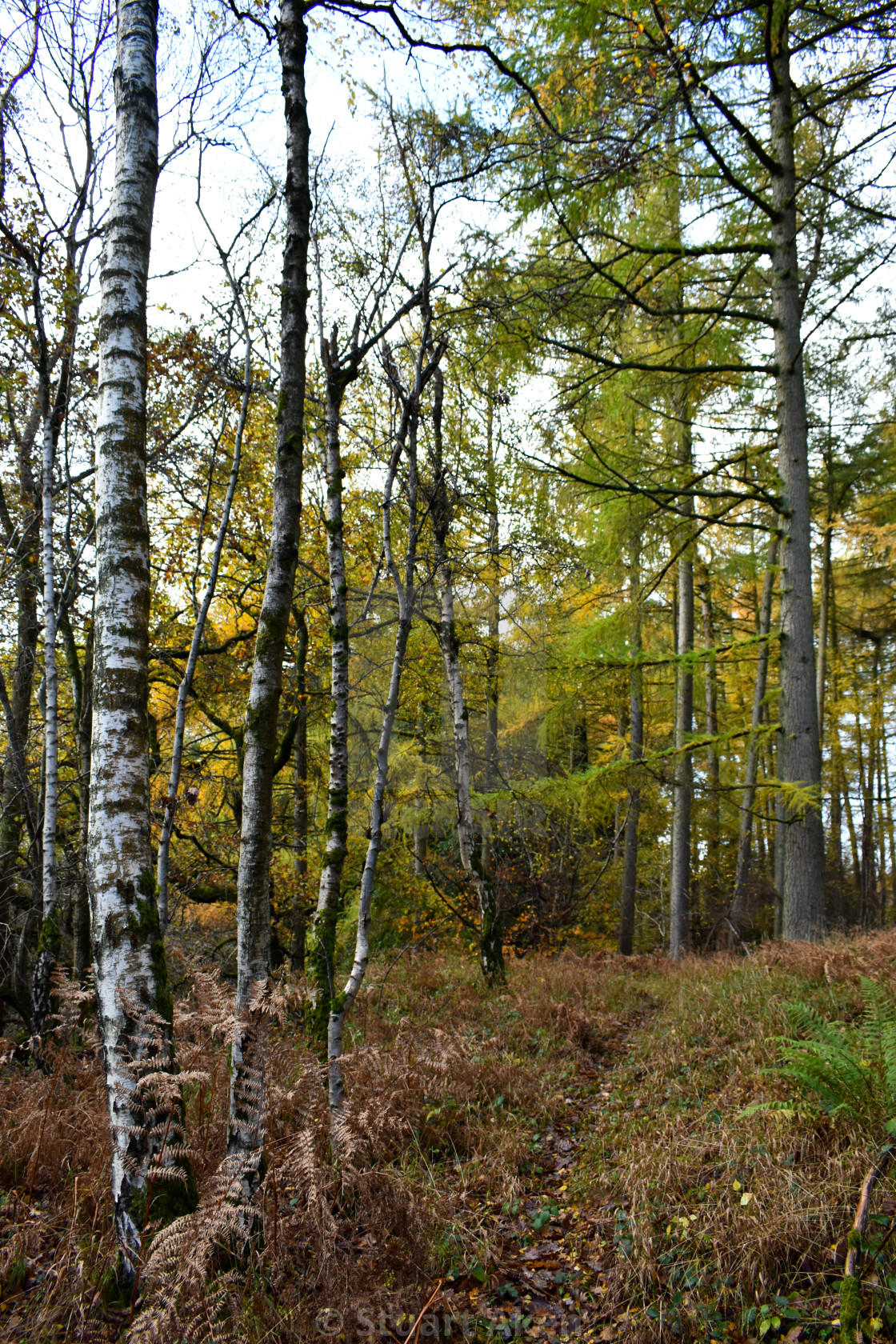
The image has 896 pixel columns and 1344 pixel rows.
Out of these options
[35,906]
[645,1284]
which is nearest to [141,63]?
[645,1284]

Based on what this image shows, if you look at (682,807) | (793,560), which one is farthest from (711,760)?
(793,560)

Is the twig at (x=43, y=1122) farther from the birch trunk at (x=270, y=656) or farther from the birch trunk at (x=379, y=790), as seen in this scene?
the birch trunk at (x=379, y=790)

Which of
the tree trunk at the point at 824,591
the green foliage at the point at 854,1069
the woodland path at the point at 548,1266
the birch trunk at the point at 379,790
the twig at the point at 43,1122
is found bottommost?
the woodland path at the point at 548,1266

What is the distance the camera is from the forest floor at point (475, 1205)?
2.41 m

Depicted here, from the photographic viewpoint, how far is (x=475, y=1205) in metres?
3.54

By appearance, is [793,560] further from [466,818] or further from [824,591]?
[824,591]

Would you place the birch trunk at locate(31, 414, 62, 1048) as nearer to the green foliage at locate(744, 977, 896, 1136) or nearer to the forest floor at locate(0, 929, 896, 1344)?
the forest floor at locate(0, 929, 896, 1344)

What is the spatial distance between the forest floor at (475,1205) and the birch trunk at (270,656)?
0.66 feet

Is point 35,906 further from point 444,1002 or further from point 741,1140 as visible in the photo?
point 741,1140

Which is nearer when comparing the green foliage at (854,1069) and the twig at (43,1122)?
the green foliage at (854,1069)

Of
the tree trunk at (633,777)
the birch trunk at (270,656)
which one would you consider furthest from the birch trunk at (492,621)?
the birch trunk at (270,656)

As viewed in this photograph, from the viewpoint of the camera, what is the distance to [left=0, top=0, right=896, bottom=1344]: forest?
271 centimetres

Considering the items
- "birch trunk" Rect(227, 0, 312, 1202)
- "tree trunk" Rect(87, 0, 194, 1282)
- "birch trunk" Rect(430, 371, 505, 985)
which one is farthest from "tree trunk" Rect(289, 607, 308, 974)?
Result: "tree trunk" Rect(87, 0, 194, 1282)

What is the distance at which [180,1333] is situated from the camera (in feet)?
7.33
